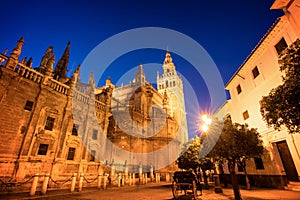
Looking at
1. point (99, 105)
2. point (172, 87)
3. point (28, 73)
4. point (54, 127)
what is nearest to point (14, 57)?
point (28, 73)

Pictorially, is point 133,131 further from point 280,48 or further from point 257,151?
point 280,48

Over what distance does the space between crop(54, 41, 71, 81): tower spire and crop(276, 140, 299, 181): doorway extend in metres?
28.3

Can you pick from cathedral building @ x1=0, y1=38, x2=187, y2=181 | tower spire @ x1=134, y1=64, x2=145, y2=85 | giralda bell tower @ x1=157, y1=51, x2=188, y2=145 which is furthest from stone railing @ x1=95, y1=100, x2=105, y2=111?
giralda bell tower @ x1=157, y1=51, x2=188, y2=145

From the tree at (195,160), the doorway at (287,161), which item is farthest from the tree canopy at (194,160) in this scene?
the doorway at (287,161)

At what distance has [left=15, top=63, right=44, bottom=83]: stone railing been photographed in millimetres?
14758

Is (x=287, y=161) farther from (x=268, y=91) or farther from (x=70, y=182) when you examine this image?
(x=70, y=182)

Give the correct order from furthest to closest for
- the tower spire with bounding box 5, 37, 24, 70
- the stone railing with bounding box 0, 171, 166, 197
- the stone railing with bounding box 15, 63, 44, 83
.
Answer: the stone railing with bounding box 15, 63, 44, 83, the tower spire with bounding box 5, 37, 24, 70, the stone railing with bounding box 0, 171, 166, 197

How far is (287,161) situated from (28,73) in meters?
24.9

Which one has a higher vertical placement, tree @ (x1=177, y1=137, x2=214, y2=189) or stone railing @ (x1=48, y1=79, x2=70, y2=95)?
stone railing @ (x1=48, y1=79, x2=70, y2=95)

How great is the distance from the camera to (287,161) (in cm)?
1280

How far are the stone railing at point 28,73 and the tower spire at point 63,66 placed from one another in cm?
826

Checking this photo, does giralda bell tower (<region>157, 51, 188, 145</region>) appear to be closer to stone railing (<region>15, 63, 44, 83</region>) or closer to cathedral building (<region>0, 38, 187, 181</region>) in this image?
cathedral building (<region>0, 38, 187, 181</region>)

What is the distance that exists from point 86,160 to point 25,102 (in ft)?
29.7

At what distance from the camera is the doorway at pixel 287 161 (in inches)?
482
